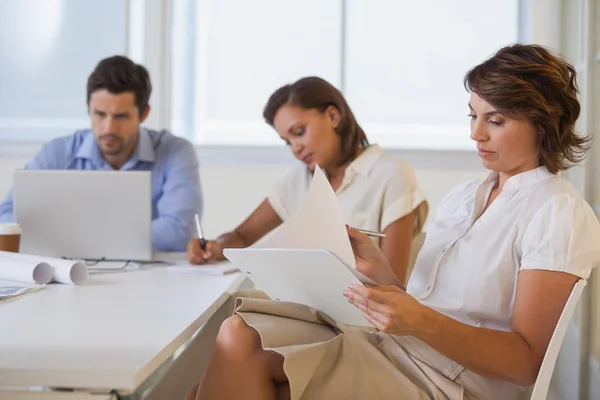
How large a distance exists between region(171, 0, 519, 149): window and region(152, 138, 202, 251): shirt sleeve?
3.26ft

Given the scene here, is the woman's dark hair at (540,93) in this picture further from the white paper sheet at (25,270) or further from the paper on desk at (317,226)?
the white paper sheet at (25,270)

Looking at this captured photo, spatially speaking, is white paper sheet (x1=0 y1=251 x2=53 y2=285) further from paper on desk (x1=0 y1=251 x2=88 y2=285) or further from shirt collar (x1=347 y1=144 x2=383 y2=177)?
shirt collar (x1=347 y1=144 x2=383 y2=177)

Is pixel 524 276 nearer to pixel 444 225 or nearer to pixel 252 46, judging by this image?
pixel 444 225

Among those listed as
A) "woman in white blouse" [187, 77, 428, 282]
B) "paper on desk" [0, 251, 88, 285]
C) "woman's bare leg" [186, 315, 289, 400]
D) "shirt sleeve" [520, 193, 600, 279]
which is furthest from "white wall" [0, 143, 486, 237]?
"woman's bare leg" [186, 315, 289, 400]

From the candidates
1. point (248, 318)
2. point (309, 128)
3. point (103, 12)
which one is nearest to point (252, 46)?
point (103, 12)

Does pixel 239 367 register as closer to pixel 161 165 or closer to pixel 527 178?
pixel 527 178

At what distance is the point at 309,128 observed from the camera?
227 cm

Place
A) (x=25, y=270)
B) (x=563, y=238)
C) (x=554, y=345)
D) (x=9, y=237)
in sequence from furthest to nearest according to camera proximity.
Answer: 1. (x=9, y=237)
2. (x=25, y=270)
3. (x=563, y=238)
4. (x=554, y=345)

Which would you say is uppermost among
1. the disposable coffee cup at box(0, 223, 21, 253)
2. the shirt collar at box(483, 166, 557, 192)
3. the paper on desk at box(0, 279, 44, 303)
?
the shirt collar at box(483, 166, 557, 192)

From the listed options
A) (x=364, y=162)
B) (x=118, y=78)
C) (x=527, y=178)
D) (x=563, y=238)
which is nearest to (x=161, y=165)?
(x=118, y=78)

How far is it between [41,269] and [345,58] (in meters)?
2.33

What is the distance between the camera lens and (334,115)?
230cm

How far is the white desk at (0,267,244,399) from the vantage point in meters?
0.96

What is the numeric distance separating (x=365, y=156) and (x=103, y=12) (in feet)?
6.88
